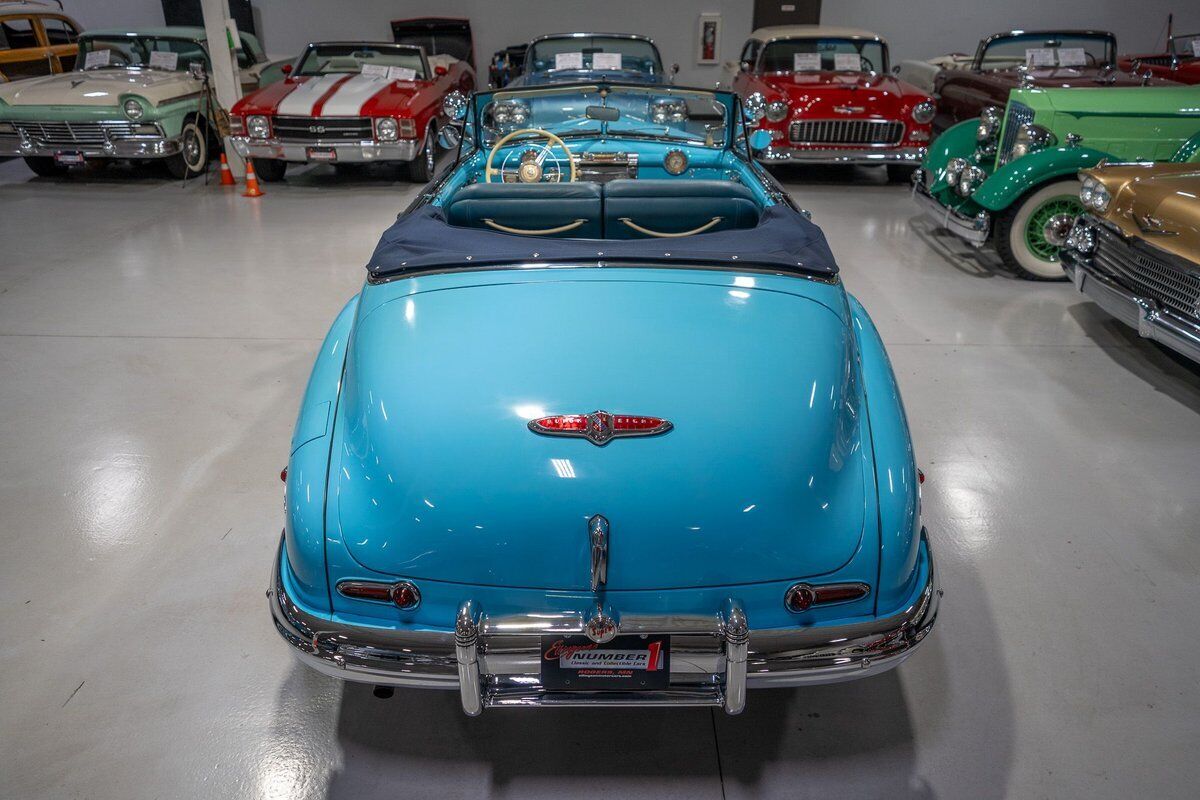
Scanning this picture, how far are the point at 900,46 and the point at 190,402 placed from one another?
516 inches

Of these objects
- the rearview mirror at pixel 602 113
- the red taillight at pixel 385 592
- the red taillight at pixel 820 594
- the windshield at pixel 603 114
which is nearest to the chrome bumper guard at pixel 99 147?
the windshield at pixel 603 114

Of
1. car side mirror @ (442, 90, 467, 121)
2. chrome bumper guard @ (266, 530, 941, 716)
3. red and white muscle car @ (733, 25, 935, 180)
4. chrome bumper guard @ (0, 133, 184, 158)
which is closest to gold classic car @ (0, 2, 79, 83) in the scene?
chrome bumper guard @ (0, 133, 184, 158)

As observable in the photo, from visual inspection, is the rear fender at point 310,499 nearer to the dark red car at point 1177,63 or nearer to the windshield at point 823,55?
the windshield at point 823,55

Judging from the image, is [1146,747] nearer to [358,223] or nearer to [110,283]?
[110,283]

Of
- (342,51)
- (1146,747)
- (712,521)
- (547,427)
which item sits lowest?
(1146,747)

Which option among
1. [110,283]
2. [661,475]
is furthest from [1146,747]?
[110,283]

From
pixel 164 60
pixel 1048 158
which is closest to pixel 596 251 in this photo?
pixel 1048 158

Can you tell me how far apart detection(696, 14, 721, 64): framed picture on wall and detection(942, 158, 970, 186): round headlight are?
329 inches

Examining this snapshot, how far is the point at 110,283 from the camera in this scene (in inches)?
223

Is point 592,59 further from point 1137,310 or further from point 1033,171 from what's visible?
point 1137,310

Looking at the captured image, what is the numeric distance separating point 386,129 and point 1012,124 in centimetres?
551

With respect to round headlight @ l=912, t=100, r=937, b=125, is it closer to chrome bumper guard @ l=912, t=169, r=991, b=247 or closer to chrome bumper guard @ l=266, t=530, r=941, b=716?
chrome bumper guard @ l=912, t=169, r=991, b=247

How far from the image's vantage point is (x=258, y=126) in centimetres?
797

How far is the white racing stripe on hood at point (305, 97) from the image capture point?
786cm
